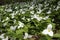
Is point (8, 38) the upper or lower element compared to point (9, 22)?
lower

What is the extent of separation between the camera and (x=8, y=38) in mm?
1831

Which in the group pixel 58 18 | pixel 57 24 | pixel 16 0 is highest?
pixel 16 0

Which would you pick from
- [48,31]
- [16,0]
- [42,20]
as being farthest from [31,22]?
[16,0]

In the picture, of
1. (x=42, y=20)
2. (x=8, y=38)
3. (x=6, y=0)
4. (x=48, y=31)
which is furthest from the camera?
(x=6, y=0)

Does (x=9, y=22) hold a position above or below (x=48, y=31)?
above

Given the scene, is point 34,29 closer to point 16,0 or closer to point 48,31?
point 48,31

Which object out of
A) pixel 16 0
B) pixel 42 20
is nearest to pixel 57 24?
pixel 42 20

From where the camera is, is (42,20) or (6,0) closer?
(42,20)

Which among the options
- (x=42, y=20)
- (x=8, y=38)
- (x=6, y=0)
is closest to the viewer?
(x=8, y=38)

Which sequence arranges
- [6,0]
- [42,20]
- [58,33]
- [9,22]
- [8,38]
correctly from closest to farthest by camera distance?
[8,38], [58,33], [42,20], [9,22], [6,0]

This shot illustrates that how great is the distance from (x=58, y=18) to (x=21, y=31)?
695 millimetres

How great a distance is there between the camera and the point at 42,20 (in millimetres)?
2115

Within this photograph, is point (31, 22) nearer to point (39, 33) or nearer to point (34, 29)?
point (34, 29)

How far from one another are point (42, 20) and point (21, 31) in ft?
1.20
